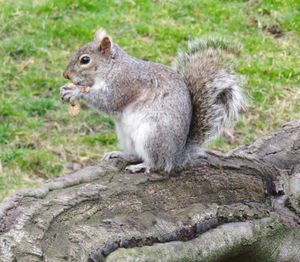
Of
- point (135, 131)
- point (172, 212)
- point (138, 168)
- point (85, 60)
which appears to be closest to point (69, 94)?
point (85, 60)

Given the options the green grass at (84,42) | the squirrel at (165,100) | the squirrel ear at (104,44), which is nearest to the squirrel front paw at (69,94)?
the squirrel at (165,100)

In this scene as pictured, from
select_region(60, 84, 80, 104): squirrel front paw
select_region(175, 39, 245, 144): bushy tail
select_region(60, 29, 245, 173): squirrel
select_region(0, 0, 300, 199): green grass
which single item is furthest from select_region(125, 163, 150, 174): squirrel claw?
select_region(0, 0, 300, 199): green grass

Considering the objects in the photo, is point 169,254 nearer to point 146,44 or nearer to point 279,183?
point 279,183

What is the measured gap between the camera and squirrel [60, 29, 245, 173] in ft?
7.77

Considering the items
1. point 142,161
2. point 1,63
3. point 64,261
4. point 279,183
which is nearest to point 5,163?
point 1,63

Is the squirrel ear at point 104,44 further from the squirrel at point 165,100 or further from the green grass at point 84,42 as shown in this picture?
the green grass at point 84,42

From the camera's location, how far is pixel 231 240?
211cm

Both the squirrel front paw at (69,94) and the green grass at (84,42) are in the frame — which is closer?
the squirrel front paw at (69,94)

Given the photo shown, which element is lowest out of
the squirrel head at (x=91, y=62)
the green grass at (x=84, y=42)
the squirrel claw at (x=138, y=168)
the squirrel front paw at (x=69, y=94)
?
the green grass at (x=84, y=42)

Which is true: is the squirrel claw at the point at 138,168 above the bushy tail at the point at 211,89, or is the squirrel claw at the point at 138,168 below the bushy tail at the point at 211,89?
below

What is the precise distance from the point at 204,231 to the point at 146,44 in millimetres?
2440

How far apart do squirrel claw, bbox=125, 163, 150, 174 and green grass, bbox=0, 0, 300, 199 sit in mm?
1104

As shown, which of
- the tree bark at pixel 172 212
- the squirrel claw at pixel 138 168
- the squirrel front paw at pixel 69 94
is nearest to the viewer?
the tree bark at pixel 172 212

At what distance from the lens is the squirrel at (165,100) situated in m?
2.37
